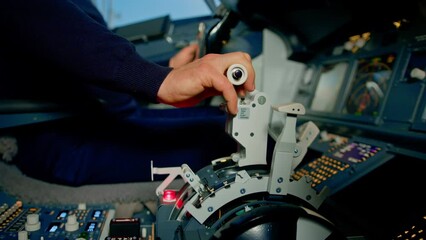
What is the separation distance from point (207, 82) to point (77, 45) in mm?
376

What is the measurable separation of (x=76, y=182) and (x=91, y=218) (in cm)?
19

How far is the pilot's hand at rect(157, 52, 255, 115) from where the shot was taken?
85 cm

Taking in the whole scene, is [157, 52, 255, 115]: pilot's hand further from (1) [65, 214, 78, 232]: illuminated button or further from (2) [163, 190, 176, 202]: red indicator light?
(1) [65, 214, 78, 232]: illuminated button

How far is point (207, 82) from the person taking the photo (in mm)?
866

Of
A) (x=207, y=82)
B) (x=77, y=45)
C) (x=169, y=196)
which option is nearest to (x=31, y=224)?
(x=169, y=196)

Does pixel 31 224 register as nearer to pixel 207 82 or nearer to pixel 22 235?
pixel 22 235

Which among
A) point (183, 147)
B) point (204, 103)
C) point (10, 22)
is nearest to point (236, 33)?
point (204, 103)

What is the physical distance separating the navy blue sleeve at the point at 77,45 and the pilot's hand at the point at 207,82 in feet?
0.13

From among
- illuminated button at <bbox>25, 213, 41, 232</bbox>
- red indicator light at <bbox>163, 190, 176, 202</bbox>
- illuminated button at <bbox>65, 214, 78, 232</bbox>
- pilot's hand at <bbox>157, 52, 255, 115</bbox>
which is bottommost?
illuminated button at <bbox>25, 213, 41, 232</bbox>

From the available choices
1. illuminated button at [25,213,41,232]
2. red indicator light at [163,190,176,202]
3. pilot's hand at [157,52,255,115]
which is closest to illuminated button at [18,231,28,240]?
illuminated button at [25,213,41,232]

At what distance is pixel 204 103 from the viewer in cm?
229

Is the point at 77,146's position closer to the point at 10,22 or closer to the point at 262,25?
the point at 10,22

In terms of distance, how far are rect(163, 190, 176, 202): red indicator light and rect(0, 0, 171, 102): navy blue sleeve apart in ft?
0.99

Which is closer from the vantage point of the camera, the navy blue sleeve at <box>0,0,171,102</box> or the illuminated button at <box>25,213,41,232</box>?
the navy blue sleeve at <box>0,0,171,102</box>
